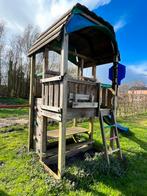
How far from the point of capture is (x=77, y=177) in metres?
3.13

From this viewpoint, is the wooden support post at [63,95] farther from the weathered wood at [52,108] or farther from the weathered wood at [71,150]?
the weathered wood at [71,150]

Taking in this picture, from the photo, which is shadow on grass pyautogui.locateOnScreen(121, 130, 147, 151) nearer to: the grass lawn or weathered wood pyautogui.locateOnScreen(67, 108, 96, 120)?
the grass lawn

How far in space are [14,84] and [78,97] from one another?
16684 mm

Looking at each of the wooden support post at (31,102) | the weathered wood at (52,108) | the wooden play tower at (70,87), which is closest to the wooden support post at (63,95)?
the wooden play tower at (70,87)

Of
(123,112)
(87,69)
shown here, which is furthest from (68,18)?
(123,112)

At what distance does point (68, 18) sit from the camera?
3.00 metres

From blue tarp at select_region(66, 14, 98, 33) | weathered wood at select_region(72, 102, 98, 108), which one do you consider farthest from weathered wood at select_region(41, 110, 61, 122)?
blue tarp at select_region(66, 14, 98, 33)

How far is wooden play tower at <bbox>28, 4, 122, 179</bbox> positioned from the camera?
10.2 feet

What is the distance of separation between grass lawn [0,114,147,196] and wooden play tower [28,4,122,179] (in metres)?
0.26

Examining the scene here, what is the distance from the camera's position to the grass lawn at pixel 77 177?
2.88 m

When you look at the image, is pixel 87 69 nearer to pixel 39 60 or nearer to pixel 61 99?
pixel 61 99

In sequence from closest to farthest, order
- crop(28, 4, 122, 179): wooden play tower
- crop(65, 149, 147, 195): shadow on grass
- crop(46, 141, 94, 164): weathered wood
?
crop(65, 149, 147, 195): shadow on grass < crop(28, 4, 122, 179): wooden play tower < crop(46, 141, 94, 164): weathered wood

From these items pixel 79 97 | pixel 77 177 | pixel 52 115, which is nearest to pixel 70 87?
pixel 79 97

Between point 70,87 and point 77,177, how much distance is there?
180 cm
